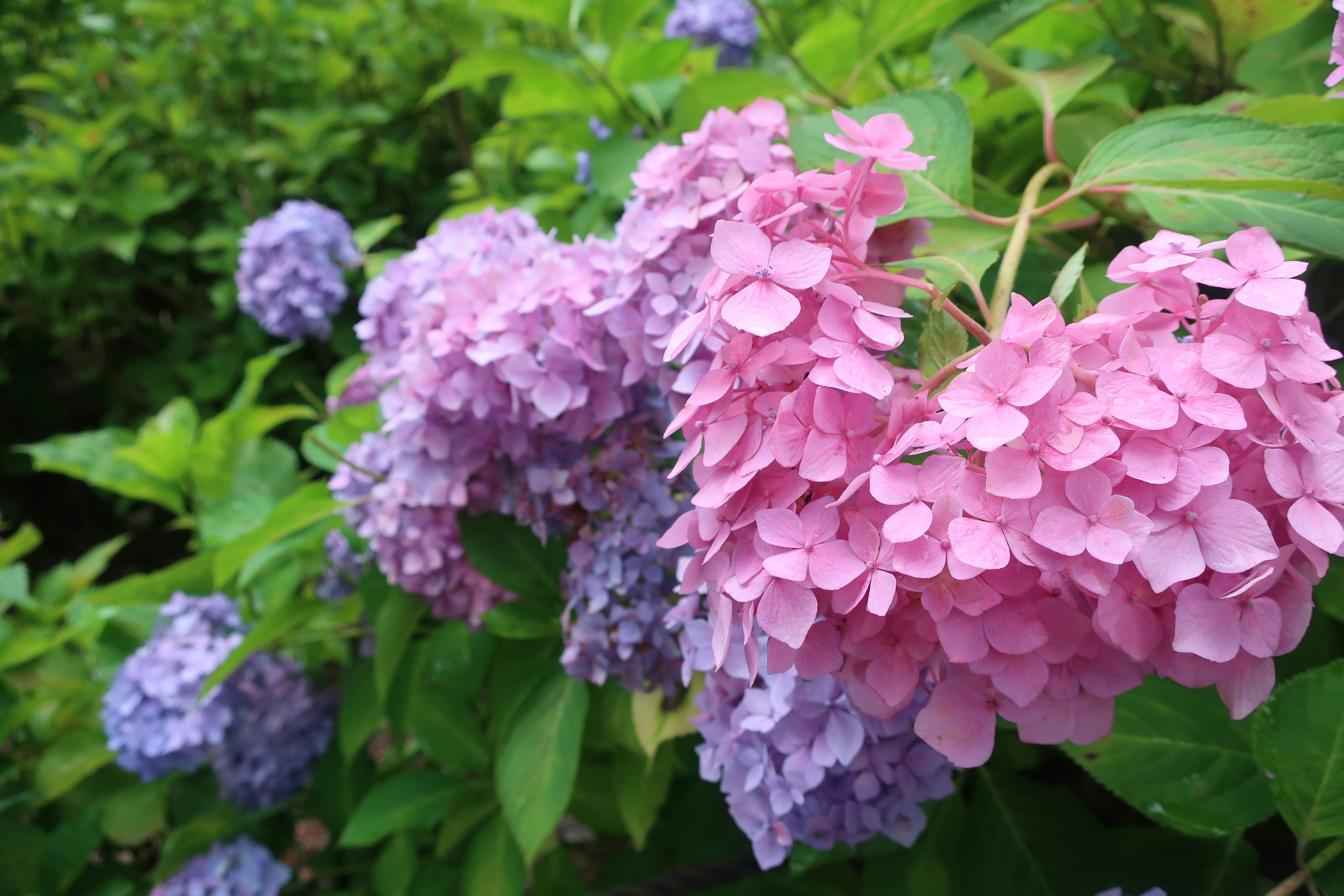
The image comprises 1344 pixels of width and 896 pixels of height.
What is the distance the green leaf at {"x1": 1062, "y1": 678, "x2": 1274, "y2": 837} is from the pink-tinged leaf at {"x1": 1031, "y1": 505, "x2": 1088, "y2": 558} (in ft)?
1.18

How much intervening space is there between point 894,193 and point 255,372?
1222 millimetres

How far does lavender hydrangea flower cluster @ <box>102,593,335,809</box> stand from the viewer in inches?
48.4

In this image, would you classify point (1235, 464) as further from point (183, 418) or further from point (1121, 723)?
point (183, 418)

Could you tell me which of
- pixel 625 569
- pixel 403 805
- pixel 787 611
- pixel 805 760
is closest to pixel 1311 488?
pixel 787 611

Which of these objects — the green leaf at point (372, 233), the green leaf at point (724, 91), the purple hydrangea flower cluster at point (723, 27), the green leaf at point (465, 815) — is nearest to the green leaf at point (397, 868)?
the green leaf at point (465, 815)

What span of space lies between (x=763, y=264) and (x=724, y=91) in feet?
2.12

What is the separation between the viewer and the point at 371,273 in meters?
1.53

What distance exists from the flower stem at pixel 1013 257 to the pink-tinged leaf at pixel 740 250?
0.14 metres

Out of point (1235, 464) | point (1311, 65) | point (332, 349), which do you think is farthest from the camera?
point (332, 349)

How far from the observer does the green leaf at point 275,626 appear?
1.04 m

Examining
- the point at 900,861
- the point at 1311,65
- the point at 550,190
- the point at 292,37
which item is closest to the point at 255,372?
the point at 550,190

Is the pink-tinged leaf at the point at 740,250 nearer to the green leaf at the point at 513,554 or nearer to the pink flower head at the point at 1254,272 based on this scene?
the pink flower head at the point at 1254,272

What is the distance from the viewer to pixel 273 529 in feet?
3.16

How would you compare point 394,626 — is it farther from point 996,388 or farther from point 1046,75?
point 1046,75
